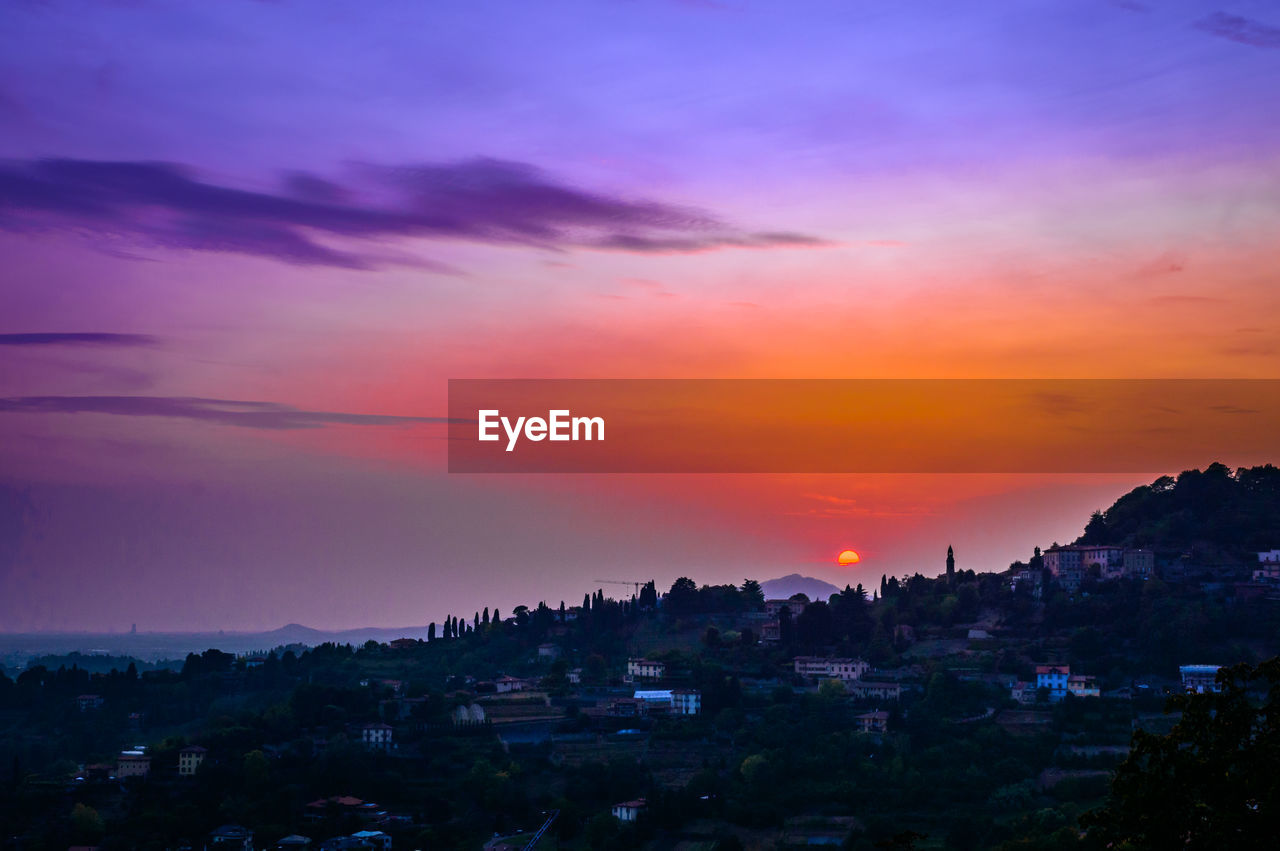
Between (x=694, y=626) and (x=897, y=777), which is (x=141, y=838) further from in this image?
(x=694, y=626)

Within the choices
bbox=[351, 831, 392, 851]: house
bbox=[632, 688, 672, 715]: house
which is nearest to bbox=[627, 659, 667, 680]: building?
bbox=[632, 688, 672, 715]: house

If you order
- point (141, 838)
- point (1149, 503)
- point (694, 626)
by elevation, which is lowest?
point (141, 838)

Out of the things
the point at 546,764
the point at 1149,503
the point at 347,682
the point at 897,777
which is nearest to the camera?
the point at 897,777

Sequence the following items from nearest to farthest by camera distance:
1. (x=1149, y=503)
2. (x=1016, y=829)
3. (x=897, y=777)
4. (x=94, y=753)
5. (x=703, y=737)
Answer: (x=1016, y=829)
(x=897, y=777)
(x=703, y=737)
(x=94, y=753)
(x=1149, y=503)

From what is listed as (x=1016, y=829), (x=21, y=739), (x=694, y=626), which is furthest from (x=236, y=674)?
(x=1016, y=829)

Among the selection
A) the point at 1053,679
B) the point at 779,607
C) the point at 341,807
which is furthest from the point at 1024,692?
the point at 341,807

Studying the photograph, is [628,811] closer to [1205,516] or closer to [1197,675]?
[1197,675]

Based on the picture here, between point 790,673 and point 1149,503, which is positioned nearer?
point 790,673
